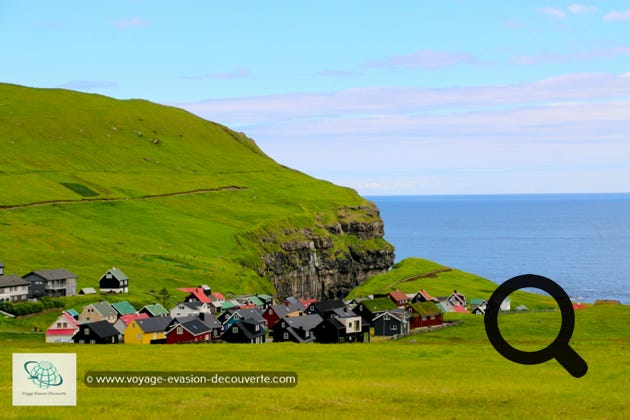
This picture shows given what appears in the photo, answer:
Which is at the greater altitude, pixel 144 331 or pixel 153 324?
pixel 153 324

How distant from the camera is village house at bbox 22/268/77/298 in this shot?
127 metres

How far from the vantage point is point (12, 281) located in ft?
399

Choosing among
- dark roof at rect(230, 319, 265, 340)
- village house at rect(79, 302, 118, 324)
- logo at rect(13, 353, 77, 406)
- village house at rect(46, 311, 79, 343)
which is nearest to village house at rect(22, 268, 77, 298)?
village house at rect(79, 302, 118, 324)

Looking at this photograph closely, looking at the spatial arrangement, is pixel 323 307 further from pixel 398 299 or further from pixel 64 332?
pixel 64 332

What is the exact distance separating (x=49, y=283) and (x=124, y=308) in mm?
18263

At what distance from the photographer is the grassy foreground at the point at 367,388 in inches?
1309

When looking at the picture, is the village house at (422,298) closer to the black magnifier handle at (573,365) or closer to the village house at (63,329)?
the village house at (63,329)

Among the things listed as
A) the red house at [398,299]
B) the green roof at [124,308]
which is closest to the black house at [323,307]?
the red house at [398,299]

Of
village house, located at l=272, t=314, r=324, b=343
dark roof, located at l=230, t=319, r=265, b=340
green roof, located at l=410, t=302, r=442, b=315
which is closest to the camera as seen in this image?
dark roof, located at l=230, t=319, r=265, b=340

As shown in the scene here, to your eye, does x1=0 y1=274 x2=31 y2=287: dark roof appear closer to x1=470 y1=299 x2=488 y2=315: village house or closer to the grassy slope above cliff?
x1=470 y1=299 x2=488 y2=315: village house

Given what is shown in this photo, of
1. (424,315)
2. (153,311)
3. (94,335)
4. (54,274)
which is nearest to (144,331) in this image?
(94,335)

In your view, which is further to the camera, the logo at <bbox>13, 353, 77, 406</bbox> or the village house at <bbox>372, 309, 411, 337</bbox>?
the village house at <bbox>372, 309, 411, 337</bbox>

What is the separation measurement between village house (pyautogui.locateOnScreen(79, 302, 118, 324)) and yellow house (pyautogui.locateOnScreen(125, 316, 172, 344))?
47.8ft

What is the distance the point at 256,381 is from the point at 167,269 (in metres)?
120
